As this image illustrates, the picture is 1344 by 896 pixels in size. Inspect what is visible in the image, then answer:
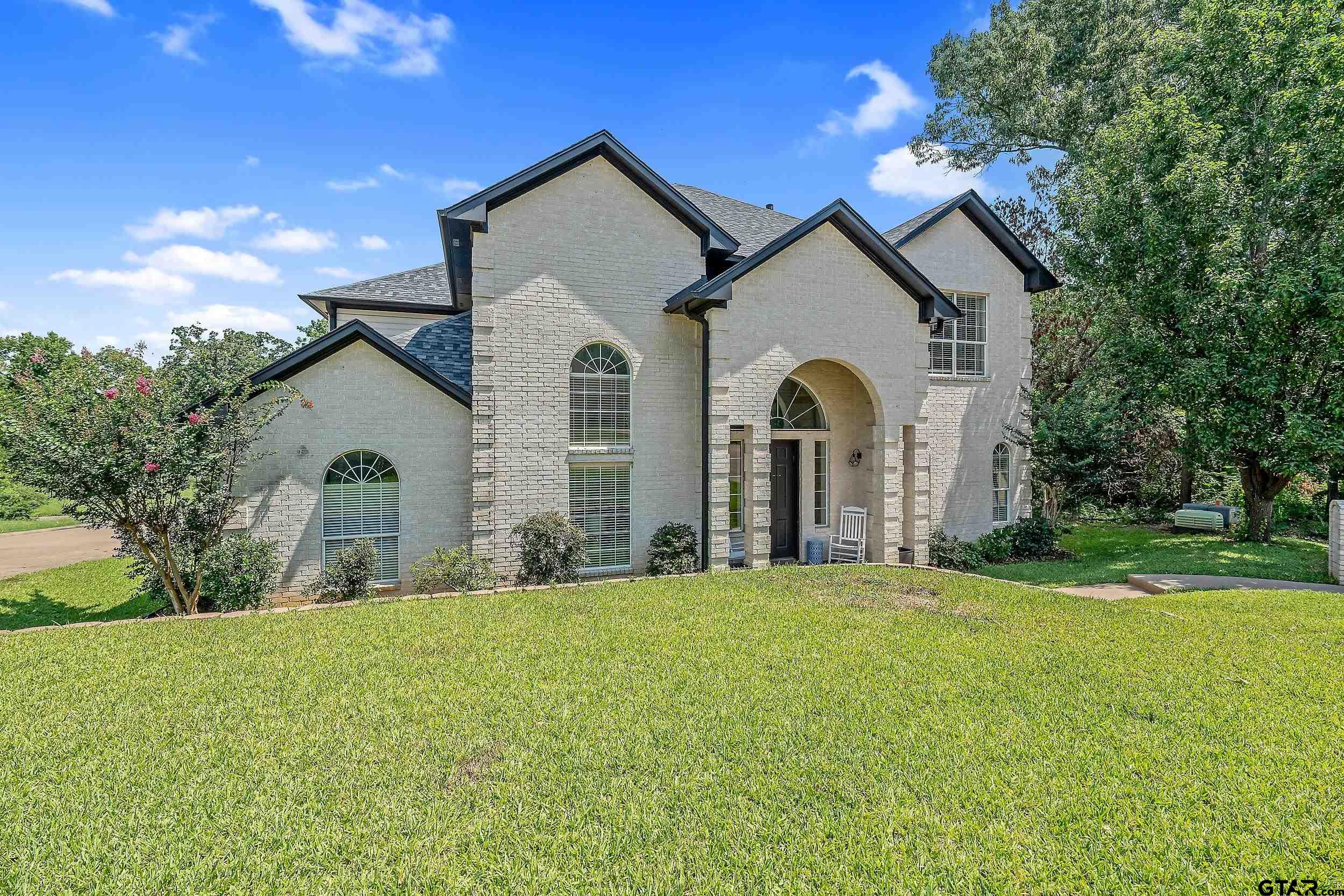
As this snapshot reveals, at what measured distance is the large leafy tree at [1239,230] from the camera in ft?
39.2

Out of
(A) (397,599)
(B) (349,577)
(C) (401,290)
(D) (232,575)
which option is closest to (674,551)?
(A) (397,599)

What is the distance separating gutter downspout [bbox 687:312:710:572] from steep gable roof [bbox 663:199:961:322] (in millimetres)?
489

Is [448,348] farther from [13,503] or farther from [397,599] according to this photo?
[13,503]

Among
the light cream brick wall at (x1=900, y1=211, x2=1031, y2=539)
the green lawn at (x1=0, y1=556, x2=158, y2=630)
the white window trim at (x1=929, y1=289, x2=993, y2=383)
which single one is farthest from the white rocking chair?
the green lawn at (x1=0, y1=556, x2=158, y2=630)

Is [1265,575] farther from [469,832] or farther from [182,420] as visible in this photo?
[182,420]

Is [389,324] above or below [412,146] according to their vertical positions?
below

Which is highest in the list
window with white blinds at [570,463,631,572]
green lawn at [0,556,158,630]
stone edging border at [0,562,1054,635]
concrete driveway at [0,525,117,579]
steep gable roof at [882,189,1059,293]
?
steep gable roof at [882,189,1059,293]

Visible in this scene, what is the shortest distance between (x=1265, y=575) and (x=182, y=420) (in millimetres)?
19824

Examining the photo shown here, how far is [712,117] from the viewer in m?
14.8

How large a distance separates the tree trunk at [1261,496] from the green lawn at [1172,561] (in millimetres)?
410

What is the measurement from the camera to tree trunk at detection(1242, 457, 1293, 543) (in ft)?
50.3

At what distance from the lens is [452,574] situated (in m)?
9.93

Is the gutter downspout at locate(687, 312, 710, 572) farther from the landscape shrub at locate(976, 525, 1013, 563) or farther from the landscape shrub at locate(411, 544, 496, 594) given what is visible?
the landscape shrub at locate(976, 525, 1013, 563)

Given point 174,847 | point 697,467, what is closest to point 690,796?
point 174,847
